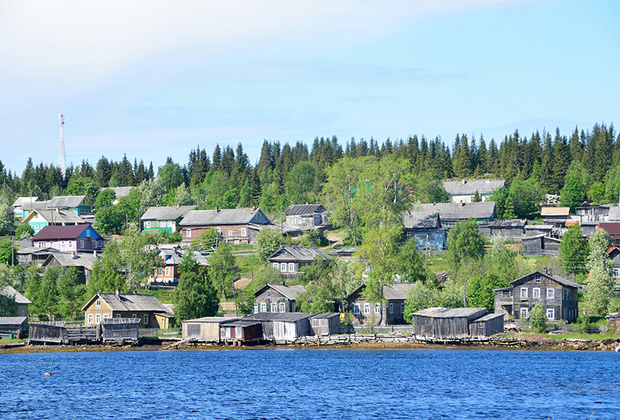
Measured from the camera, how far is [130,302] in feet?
304

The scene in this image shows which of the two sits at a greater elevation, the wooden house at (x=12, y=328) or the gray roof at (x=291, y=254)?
the gray roof at (x=291, y=254)

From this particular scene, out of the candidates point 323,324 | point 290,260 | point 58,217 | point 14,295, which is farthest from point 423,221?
point 58,217

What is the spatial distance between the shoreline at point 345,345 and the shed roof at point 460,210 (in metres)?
54.4

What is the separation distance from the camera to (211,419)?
4181 cm

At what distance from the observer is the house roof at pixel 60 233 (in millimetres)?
138000

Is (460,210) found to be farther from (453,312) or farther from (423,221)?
(453,312)

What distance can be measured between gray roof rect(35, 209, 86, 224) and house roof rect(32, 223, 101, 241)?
14074mm

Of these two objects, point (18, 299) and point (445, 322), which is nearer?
point (445, 322)

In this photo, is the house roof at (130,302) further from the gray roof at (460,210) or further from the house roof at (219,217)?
the gray roof at (460,210)

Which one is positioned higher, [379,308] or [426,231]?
[426,231]

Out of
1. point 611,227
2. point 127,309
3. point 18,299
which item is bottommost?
point 127,309

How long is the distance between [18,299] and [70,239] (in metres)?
42.5

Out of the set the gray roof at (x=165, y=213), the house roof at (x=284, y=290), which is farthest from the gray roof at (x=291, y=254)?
the gray roof at (x=165, y=213)

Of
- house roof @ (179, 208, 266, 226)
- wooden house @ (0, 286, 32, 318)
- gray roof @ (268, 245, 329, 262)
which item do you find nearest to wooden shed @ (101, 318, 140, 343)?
wooden house @ (0, 286, 32, 318)
